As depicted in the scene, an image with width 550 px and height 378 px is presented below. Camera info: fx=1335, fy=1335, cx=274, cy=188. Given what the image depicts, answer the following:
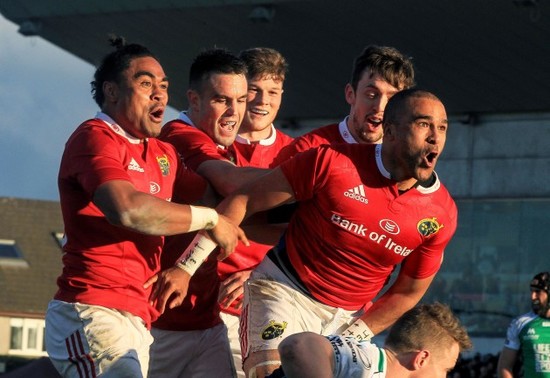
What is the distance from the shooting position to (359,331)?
7.46 meters

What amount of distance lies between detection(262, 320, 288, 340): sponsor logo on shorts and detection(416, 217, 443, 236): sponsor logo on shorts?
0.90 metres

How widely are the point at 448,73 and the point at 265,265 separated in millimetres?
24074

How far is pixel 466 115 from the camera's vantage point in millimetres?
32469

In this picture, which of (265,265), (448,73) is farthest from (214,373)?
(448,73)

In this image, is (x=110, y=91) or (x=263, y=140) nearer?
(x=110, y=91)

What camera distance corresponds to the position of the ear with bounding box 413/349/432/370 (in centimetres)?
602

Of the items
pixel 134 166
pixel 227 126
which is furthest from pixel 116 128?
pixel 227 126

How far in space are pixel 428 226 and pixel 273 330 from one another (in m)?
1.01

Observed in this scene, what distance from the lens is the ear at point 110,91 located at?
279 inches

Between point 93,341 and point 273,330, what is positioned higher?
point 273,330

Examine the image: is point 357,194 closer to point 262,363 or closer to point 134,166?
point 262,363

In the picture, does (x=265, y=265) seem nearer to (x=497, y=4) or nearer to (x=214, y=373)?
(x=214, y=373)

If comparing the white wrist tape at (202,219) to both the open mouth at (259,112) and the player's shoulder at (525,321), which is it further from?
the player's shoulder at (525,321)

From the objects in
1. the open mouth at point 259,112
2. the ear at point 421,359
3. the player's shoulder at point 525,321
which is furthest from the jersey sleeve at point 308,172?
the player's shoulder at point 525,321
